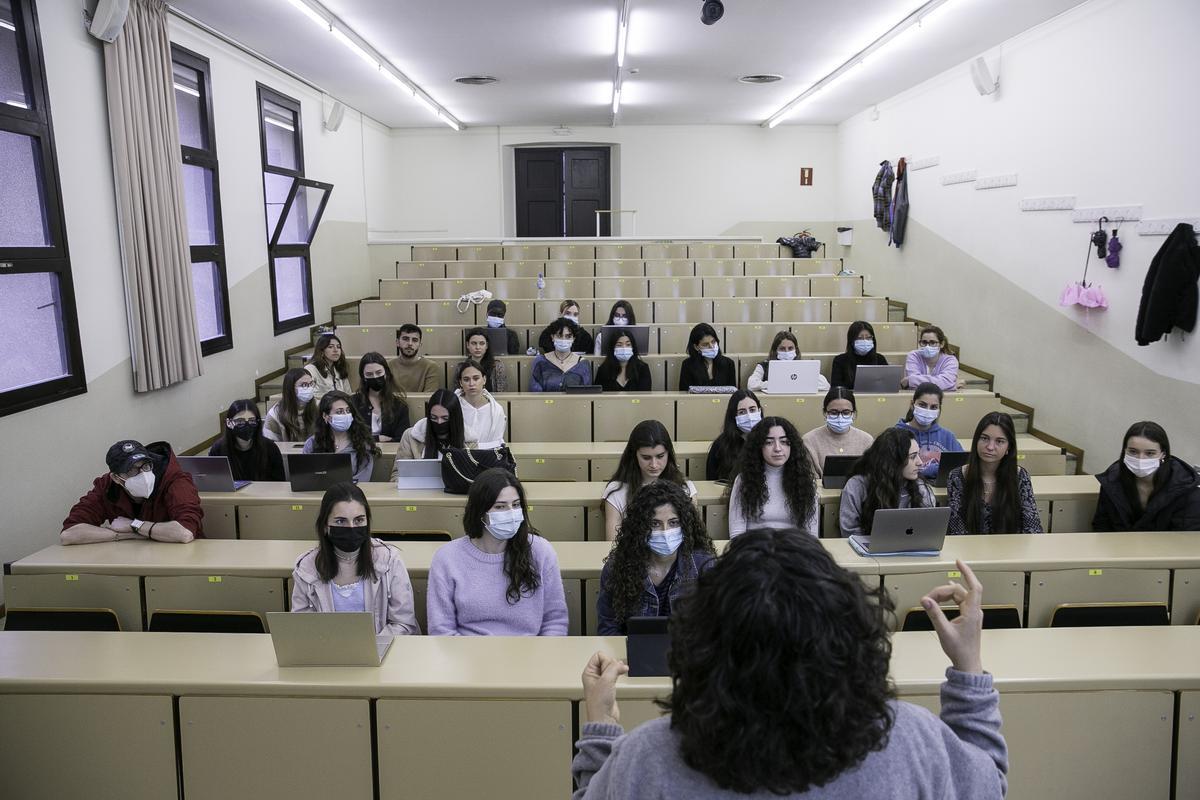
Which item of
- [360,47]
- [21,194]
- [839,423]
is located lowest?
[839,423]

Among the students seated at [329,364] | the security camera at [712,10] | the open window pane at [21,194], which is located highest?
the security camera at [712,10]

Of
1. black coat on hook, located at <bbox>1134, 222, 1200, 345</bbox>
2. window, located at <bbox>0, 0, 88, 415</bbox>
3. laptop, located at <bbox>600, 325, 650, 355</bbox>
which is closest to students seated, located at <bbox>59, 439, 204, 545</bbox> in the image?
window, located at <bbox>0, 0, 88, 415</bbox>

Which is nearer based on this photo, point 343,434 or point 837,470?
point 837,470

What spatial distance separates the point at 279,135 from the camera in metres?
8.34

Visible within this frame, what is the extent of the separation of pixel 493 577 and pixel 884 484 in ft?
5.73

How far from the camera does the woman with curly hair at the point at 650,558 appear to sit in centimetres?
276

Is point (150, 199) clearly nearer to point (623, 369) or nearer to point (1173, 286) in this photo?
point (623, 369)

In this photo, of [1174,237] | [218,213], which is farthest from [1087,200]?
[218,213]

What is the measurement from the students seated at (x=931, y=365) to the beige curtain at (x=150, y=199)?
538cm

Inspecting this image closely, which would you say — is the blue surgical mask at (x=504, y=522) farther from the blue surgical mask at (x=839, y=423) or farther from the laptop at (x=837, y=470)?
the blue surgical mask at (x=839, y=423)

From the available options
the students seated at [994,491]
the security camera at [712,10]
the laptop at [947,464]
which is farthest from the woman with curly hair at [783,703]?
the security camera at [712,10]

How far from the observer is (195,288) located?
6504 mm

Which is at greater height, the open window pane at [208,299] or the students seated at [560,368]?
the open window pane at [208,299]

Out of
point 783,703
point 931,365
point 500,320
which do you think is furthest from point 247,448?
point 931,365
